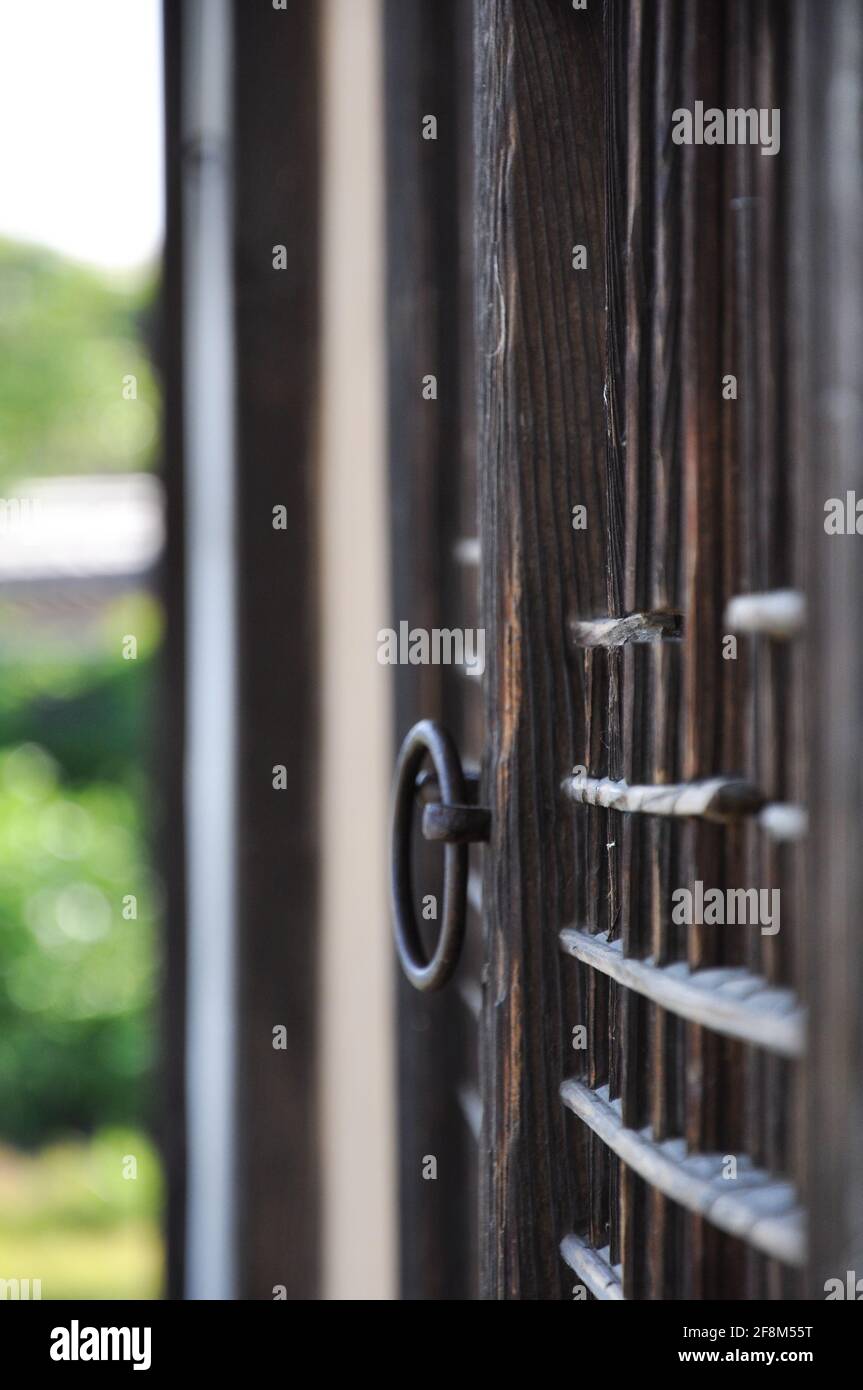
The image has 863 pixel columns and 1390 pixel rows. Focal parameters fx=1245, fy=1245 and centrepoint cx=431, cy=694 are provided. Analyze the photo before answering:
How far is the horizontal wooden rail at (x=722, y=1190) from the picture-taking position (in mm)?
443

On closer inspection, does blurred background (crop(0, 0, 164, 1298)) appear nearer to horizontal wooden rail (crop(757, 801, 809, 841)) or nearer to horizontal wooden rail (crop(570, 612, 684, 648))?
horizontal wooden rail (crop(570, 612, 684, 648))

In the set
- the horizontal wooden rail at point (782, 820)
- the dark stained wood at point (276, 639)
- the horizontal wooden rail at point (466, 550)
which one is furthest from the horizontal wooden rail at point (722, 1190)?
the dark stained wood at point (276, 639)

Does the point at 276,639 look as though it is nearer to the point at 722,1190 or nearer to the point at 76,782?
the point at 722,1190

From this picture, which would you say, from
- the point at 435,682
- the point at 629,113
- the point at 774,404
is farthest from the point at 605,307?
the point at 435,682

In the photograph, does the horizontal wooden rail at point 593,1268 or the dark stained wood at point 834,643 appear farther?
the horizontal wooden rail at point 593,1268

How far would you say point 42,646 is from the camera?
534 cm

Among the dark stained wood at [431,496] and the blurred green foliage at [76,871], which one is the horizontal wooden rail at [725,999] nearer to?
the dark stained wood at [431,496]

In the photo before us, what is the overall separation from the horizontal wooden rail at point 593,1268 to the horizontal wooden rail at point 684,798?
0.23 meters

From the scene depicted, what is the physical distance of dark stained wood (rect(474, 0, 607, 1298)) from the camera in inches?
27.0

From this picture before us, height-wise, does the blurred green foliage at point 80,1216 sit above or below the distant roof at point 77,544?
below

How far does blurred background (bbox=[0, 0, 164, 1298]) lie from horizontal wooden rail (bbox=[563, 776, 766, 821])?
13.4 ft

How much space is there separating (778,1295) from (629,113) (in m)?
0.53

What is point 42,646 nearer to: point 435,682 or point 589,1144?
point 435,682

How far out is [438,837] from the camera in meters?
0.71
